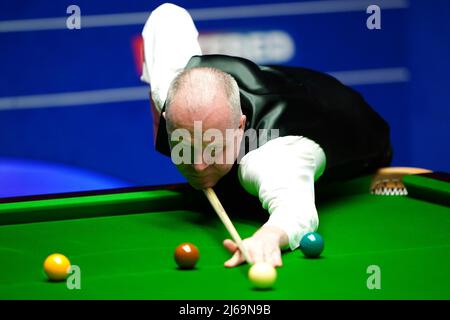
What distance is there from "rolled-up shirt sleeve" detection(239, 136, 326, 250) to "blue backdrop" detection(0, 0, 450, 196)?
2.92 meters

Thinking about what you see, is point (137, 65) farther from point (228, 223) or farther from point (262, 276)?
point (262, 276)

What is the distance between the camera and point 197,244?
294cm

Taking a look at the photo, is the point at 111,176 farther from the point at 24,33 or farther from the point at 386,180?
the point at 386,180

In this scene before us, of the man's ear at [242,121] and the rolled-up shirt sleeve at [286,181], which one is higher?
the man's ear at [242,121]

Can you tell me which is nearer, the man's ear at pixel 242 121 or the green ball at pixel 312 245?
the green ball at pixel 312 245

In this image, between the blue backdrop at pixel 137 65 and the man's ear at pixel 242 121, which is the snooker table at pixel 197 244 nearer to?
the man's ear at pixel 242 121

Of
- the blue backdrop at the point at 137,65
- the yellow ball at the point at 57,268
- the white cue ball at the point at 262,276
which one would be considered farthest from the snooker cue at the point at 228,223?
the blue backdrop at the point at 137,65

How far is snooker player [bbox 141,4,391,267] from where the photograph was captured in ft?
9.71

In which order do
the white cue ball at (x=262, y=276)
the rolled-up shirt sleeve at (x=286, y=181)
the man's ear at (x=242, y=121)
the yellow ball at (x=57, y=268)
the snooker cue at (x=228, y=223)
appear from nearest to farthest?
the white cue ball at (x=262, y=276) < the yellow ball at (x=57, y=268) < the snooker cue at (x=228, y=223) < the rolled-up shirt sleeve at (x=286, y=181) < the man's ear at (x=242, y=121)

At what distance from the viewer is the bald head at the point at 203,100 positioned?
117 inches

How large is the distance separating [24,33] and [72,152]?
90cm

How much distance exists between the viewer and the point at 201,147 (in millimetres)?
3004

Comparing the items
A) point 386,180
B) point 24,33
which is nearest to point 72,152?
point 24,33

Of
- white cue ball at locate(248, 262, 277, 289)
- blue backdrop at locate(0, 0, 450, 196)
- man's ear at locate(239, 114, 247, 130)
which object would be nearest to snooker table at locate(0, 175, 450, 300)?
white cue ball at locate(248, 262, 277, 289)
